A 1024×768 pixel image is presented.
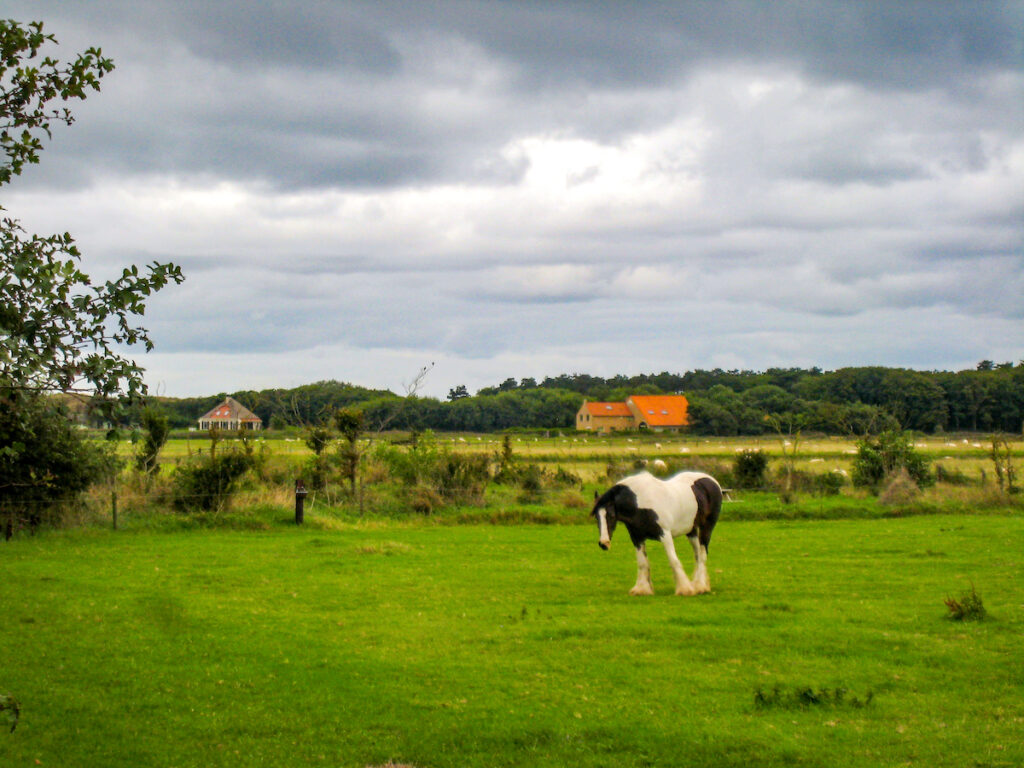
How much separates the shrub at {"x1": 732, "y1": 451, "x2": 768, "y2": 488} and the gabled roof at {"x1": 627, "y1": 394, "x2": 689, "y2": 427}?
5717 centimetres

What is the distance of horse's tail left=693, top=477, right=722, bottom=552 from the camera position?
16.5 metres

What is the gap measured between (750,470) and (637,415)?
62.7 metres

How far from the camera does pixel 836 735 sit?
8398 millimetres

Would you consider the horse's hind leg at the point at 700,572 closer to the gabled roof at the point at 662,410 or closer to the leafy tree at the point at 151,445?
the leafy tree at the point at 151,445

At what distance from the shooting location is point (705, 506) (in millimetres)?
16562

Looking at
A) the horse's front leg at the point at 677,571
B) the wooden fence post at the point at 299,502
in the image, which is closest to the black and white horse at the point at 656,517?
the horse's front leg at the point at 677,571

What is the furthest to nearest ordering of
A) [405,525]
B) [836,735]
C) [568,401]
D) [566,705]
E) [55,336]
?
[568,401], [405,525], [566,705], [836,735], [55,336]

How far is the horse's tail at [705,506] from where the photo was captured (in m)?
16.5

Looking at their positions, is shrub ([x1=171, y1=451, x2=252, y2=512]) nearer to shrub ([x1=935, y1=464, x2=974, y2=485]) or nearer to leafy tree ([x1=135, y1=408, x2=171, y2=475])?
leafy tree ([x1=135, y1=408, x2=171, y2=475])

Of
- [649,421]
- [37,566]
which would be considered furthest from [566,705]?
[649,421]

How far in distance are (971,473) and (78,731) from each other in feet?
150

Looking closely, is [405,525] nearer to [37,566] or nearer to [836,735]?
[37,566]

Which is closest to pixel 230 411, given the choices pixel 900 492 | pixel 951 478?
pixel 900 492

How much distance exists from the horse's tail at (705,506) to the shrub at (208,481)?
17.0m
